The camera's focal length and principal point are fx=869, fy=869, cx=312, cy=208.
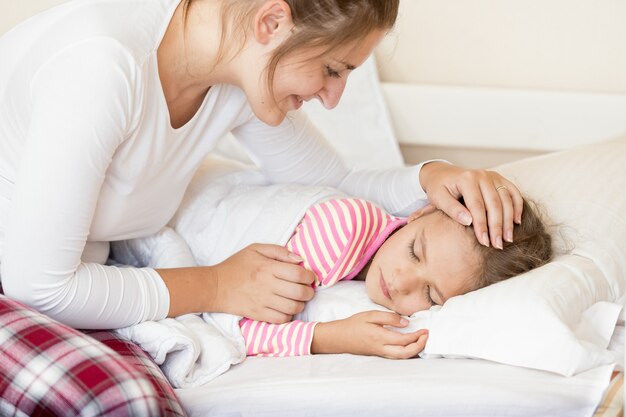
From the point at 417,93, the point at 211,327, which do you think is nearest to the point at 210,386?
the point at 211,327

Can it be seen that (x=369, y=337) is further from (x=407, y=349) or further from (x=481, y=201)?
(x=481, y=201)

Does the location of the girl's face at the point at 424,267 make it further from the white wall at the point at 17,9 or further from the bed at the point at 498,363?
the white wall at the point at 17,9

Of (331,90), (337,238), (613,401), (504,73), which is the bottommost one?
(613,401)

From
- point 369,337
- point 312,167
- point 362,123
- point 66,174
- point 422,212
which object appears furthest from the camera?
point 362,123

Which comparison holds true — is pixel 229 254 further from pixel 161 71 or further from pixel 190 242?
→ pixel 161 71

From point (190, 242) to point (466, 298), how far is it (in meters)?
0.54

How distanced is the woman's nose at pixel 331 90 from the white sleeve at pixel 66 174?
10.8 inches

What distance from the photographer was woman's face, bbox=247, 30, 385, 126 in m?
1.23

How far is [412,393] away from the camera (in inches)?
43.9

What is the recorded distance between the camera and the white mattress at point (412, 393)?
110 cm

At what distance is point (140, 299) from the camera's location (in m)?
1.28

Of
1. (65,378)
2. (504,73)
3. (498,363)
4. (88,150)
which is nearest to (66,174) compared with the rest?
(88,150)

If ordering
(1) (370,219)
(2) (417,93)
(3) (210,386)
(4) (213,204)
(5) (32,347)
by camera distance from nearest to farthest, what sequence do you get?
(5) (32,347), (3) (210,386), (1) (370,219), (4) (213,204), (2) (417,93)

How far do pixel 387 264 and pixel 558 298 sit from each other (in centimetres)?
29
